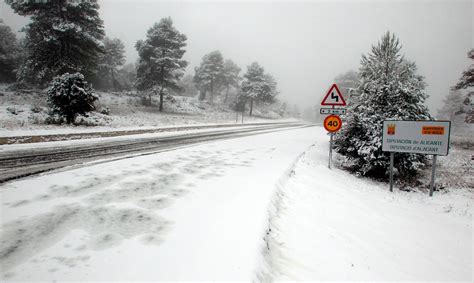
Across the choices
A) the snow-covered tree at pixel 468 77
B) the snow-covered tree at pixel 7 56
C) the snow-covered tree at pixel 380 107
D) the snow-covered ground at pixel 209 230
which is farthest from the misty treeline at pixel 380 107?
the snow-covered tree at pixel 7 56

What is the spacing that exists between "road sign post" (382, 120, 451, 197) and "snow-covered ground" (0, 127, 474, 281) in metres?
2.27

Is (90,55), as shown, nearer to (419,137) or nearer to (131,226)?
(131,226)

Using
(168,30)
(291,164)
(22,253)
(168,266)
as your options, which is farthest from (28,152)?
(168,30)

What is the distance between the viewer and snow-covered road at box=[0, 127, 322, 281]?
7.99 feet

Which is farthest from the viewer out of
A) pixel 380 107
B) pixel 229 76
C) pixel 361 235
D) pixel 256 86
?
pixel 229 76

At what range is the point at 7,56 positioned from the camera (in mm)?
36750

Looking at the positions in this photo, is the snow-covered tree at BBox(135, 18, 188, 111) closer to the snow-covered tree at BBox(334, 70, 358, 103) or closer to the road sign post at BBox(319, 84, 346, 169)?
the road sign post at BBox(319, 84, 346, 169)

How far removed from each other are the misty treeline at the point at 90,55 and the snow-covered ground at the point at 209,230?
713 inches

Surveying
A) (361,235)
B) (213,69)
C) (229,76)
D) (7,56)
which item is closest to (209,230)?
(361,235)

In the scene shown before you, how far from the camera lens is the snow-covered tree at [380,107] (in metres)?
10.1

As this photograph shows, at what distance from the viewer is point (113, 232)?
3117 millimetres

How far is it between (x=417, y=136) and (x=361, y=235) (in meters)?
6.17

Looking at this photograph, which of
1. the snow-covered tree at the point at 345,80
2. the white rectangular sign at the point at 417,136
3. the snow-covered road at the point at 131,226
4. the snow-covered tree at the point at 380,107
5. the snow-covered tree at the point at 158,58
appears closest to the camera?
the snow-covered road at the point at 131,226

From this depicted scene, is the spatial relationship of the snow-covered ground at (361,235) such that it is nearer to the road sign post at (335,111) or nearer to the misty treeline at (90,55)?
the road sign post at (335,111)
